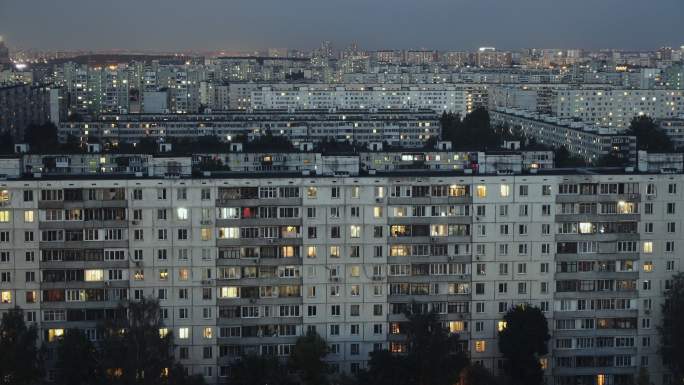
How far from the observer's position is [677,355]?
1499cm

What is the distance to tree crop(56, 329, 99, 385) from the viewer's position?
46.3 ft

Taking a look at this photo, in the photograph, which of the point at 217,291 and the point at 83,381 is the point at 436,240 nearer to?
the point at 217,291

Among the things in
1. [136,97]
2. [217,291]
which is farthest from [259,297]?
[136,97]

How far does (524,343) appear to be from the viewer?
48.2 feet

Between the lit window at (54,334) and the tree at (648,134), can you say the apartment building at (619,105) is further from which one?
the lit window at (54,334)

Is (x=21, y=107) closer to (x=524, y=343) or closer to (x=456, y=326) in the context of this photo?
(x=456, y=326)

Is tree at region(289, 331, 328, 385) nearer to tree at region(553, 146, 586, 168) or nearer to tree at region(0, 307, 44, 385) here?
tree at region(0, 307, 44, 385)

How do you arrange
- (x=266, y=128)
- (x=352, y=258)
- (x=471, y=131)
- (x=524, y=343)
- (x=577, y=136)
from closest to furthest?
(x=524, y=343), (x=352, y=258), (x=577, y=136), (x=471, y=131), (x=266, y=128)

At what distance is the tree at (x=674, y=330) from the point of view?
15.0 meters

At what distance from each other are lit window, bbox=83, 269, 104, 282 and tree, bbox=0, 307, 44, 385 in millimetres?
1150

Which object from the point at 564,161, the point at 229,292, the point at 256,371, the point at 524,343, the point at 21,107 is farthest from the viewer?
the point at 21,107

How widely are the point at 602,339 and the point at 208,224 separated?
18.7 feet

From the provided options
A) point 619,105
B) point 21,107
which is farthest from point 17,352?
point 619,105

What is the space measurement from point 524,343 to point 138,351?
4.97m
